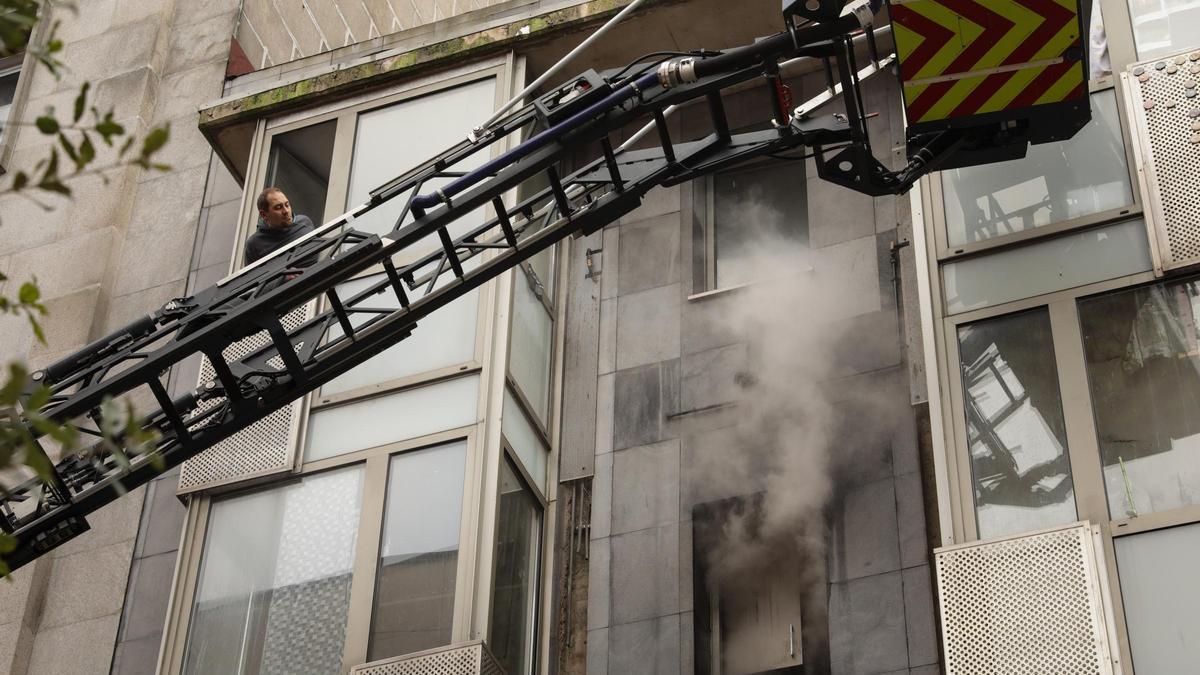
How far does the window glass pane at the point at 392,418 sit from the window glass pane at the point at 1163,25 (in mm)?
6225

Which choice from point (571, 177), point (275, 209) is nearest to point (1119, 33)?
point (571, 177)

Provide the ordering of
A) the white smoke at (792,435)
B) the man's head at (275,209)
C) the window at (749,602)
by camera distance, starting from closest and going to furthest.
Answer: the man's head at (275,209)
the window at (749,602)
the white smoke at (792,435)

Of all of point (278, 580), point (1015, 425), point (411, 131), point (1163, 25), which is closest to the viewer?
point (1015, 425)

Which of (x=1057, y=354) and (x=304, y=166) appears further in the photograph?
(x=304, y=166)

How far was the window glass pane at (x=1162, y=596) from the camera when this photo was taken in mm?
10234

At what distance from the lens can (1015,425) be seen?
11648mm

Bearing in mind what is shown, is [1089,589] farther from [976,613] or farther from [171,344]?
[171,344]

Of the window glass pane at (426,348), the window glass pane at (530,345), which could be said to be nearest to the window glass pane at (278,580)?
the window glass pane at (426,348)

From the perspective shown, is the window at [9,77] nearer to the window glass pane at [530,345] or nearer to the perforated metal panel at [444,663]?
the window glass pane at [530,345]

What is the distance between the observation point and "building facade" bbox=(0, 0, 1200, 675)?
11.8 m

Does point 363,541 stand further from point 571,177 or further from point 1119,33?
point 1119,33

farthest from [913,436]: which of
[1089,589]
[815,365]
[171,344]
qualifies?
[171,344]

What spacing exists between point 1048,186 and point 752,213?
442 centimetres

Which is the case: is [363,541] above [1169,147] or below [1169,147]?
below
